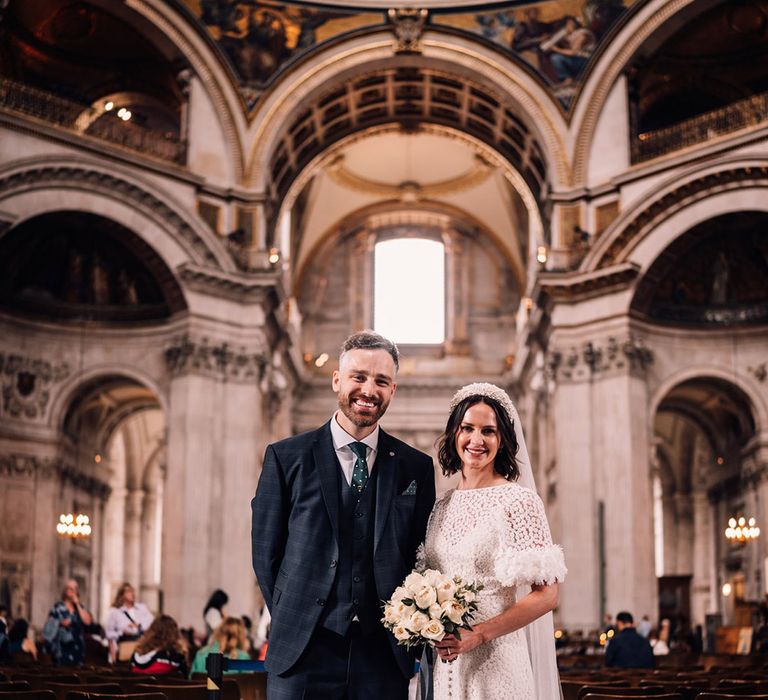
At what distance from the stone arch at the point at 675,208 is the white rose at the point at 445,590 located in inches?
757

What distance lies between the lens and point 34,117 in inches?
850

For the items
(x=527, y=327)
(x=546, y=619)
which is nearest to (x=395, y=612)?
(x=546, y=619)

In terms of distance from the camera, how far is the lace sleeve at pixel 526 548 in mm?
4398

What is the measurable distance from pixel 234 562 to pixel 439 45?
39.3 feet

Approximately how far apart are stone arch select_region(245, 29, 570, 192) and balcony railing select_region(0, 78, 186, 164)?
1917 mm

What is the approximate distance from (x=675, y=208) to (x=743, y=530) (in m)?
6.40

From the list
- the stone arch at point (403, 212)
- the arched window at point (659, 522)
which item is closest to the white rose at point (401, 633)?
the arched window at point (659, 522)

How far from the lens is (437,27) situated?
26469 mm

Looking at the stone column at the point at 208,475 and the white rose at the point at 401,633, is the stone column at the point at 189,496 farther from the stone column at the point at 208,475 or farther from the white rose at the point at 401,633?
the white rose at the point at 401,633

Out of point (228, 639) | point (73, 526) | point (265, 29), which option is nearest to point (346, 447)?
point (228, 639)

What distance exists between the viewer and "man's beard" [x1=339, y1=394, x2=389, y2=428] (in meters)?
4.51

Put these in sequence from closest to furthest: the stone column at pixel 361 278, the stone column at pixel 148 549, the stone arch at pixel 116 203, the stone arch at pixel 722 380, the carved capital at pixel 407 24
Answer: the stone arch at pixel 116 203 < the stone arch at pixel 722 380 < the carved capital at pixel 407 24 < the stone column at pixel 148 549 < the stone column at pixel 361 278

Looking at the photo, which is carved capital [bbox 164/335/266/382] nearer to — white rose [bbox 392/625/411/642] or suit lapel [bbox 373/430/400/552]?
suit lapel [bbox 373/430/400/552]

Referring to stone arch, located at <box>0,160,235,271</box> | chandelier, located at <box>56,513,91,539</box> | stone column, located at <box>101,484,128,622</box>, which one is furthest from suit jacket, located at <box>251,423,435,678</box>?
stone column, located at <box>101,484,128,622</box>
